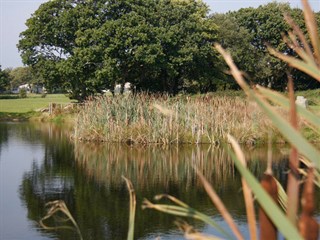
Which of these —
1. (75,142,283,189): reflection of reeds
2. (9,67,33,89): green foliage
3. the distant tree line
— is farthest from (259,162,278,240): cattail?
(9,67,33,89): green foliage

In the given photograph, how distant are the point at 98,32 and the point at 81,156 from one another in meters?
11.8

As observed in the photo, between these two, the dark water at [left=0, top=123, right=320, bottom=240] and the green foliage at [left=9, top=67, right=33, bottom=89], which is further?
the green foliage at [left=9, top=67, right=33, bottom=89]

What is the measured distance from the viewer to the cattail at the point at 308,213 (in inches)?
19.5

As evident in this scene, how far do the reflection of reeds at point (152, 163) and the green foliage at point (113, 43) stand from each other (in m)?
9.86

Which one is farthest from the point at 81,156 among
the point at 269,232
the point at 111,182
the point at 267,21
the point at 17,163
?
the point at 267,21

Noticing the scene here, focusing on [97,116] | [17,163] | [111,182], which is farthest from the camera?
[97,116]

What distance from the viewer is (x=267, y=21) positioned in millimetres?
33938

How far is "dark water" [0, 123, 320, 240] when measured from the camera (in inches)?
300

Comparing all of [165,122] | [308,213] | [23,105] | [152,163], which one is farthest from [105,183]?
[23,105]

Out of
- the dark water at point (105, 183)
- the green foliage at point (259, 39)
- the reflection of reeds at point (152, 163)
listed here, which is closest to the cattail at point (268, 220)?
the dark water at point (105, 183)

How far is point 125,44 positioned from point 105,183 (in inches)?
581

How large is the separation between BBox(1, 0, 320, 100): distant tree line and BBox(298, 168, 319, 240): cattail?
78.4ft

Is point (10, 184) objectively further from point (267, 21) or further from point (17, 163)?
point (267, 21)

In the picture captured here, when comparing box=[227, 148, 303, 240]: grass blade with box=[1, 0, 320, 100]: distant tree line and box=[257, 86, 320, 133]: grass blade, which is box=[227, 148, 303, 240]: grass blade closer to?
box=[257, 86, 320, 133]: grass blade
